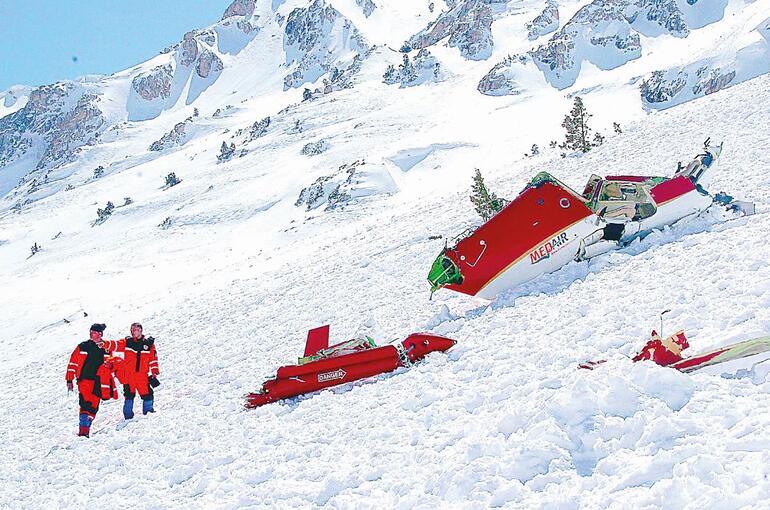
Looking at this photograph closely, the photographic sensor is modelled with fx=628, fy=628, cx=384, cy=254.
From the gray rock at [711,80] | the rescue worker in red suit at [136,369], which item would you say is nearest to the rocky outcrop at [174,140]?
the gray rock at [711,80]

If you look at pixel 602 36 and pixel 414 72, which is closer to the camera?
pixel 602 36

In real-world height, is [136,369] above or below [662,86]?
above

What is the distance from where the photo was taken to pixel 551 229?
12648 millimetres

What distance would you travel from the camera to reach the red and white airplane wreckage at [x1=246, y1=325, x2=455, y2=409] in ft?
33.7

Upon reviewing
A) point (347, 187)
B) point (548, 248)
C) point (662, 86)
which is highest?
point (548, 248)

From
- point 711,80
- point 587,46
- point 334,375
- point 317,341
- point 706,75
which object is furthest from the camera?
point 587,46

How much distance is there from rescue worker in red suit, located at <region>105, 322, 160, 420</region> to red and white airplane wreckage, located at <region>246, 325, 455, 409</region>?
265cm

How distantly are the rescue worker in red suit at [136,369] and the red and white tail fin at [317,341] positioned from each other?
10.0ft

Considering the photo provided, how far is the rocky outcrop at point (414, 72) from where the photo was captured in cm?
12800

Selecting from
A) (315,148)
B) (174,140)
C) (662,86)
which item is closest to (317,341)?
(315,148)

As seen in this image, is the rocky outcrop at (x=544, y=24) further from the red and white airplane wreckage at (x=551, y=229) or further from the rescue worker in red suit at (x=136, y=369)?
the rescue worker in red suit at (x=136, y=369)

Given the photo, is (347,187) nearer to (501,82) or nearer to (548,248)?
(548,248)

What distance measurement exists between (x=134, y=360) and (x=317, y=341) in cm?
360

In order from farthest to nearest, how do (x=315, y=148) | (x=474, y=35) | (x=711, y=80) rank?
(x=474, y=35) < (x=315, y=148) < (x=711, y=80)
